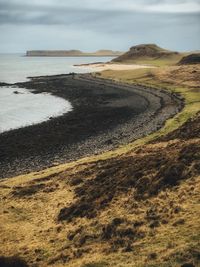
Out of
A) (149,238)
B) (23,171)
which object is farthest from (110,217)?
(23,171)

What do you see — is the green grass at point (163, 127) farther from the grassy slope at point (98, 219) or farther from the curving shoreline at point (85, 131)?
the curving shoreline at point (85, 131)

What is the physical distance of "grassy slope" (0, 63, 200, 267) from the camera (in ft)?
64.3

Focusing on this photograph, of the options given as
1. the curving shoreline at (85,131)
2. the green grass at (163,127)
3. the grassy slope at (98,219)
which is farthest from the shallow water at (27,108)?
the grassy slope at (98,219)

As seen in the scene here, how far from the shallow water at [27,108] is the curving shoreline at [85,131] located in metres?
3.07

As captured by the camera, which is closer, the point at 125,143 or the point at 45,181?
the point at 45,181

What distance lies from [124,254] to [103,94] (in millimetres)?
83885

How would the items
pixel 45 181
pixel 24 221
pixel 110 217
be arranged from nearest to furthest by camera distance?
pixel 110 217 → pixel 24 221 → pixel 45 181

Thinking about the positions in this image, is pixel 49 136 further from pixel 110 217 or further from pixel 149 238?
pixel 149 238

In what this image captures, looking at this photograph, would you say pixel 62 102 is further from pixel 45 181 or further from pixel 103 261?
pixel 103 261

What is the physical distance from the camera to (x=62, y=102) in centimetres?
9225

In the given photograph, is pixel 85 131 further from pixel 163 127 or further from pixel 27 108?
pixel 27 108

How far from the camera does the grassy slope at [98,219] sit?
1959 cm

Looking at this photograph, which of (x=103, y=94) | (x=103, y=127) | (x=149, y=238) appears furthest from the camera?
(x=103, y=94)

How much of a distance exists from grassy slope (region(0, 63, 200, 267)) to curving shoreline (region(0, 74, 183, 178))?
8.35 meters
